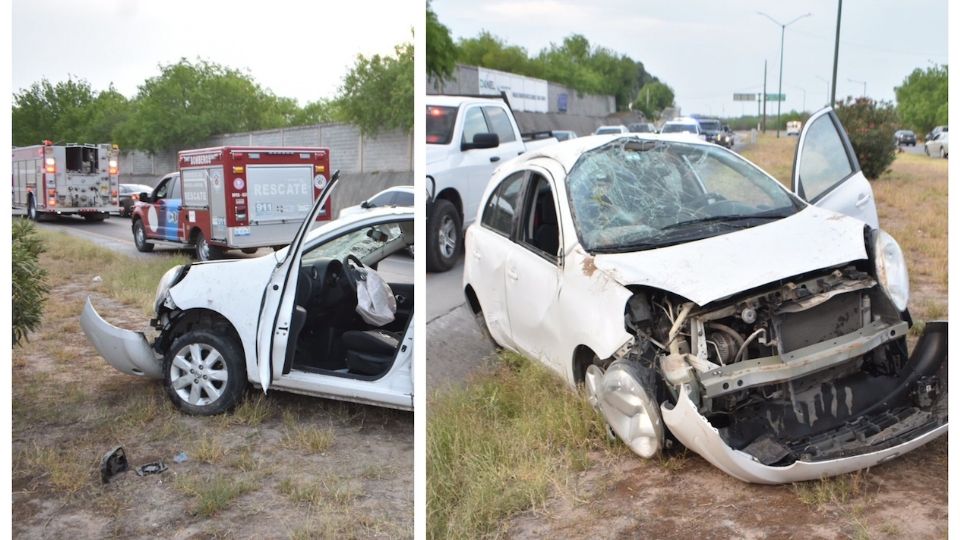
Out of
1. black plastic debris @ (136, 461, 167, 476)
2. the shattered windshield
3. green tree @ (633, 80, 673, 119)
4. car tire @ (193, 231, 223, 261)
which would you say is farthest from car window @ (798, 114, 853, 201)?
black plastic debris @ (136, 461, 167, 476)

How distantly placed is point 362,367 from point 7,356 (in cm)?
133

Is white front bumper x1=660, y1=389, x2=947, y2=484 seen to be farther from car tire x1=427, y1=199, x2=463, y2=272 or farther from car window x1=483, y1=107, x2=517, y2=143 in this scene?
car window x1=483, y1=107, x2=517, y2=143

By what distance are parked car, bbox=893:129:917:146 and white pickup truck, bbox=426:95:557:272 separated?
2956 millimetres

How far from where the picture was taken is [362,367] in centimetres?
331

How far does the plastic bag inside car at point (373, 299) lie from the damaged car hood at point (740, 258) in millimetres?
859

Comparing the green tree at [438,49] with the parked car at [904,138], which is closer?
the green tree at [438,49]

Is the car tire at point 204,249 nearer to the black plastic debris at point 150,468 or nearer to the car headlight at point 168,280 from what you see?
the car headlight at point 168,280

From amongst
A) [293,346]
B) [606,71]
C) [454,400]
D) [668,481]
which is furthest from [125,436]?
[606,71]

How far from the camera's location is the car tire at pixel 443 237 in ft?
15.8

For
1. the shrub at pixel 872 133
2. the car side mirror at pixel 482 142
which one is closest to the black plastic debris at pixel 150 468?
the car side mirror at pixel 482 142

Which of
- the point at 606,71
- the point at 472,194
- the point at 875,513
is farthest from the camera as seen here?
the point at 606,71

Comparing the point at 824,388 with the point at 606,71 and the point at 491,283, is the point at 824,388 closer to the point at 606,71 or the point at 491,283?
the point at 491,283

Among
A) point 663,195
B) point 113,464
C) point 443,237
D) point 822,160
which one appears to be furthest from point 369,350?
point 822,160

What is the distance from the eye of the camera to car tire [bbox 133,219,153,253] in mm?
3236
